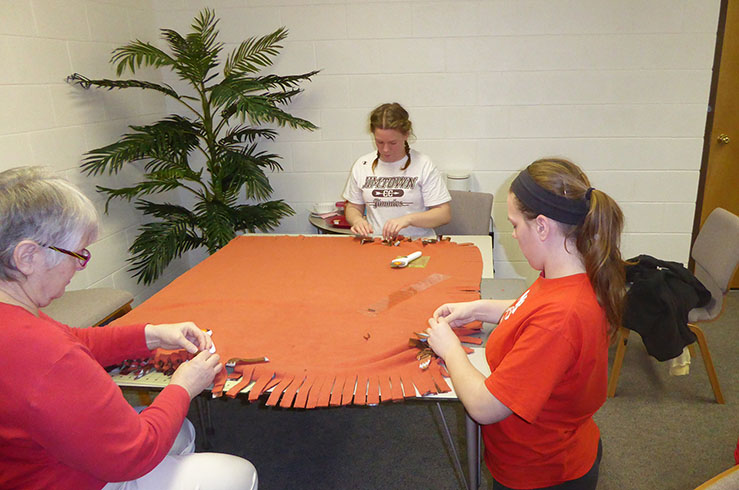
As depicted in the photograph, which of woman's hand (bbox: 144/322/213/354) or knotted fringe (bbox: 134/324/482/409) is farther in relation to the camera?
Result: woman's hand (bbox: 144/322/213/354)

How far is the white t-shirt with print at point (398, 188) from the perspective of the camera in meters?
2.78

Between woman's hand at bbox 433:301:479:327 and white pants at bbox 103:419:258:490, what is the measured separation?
648mm

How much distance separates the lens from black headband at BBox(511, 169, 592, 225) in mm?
1101

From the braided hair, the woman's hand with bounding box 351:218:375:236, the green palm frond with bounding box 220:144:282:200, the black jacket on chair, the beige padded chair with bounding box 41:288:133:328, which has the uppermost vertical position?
the braided hair

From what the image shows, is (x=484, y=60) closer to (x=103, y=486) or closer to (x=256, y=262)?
(x=256, y=262)

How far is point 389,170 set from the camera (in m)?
2.83

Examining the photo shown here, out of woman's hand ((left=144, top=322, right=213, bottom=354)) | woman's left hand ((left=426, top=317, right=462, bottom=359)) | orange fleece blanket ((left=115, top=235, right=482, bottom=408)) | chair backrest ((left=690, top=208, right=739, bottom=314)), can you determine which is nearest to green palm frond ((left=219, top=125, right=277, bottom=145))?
orange fleece blanket ((left=115, top=235, right=482, bottom=408))

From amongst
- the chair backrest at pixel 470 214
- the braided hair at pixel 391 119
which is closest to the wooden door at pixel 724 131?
the chair backrest at pixel 470 214

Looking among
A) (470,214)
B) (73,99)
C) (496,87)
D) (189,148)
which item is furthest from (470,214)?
(73,99)

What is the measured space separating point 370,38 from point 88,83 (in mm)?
1670

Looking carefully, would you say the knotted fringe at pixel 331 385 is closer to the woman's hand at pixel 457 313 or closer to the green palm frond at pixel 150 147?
the woman's hand at pixel 457 313

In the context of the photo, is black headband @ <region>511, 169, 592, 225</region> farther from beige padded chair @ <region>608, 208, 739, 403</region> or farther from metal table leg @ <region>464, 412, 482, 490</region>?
beige padded chair @ <region>608, 208, 739, 403</region>

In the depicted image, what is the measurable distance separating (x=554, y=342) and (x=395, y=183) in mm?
1842

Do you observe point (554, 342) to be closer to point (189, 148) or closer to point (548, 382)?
point (548, 382)
